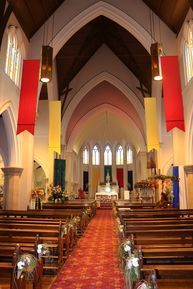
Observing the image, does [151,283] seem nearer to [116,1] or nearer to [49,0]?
[49,0]

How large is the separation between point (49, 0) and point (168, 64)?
22.7 feet

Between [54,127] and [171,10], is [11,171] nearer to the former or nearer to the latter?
[54,127]

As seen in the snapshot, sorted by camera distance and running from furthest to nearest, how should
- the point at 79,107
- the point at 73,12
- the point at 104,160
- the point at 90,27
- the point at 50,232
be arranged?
1. the point at 104,160
2. the point at 79,107
3. the point at 90,27
4. the point at 73,12
5. the point at 50,232

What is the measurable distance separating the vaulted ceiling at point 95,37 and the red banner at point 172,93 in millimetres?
2291

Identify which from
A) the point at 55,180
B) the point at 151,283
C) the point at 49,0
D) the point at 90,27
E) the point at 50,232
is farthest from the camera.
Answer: the point at 55,180

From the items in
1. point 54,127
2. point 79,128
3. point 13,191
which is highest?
point 79,128

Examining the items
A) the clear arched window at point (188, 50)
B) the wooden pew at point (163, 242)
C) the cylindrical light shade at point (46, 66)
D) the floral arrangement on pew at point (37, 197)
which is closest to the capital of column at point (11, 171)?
the floral arrangement on pew at point (37, 197)

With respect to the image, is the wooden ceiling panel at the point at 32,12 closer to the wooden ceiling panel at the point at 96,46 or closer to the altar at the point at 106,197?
the wooden ceiling panel at the point at 96,46

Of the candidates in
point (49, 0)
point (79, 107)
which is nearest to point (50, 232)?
point (49, 0)

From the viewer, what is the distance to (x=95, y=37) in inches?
758

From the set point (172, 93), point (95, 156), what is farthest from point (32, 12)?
point (95, 156)

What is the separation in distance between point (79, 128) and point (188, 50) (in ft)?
A: 51.5

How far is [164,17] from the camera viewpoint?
Answer: 14039 millimetres

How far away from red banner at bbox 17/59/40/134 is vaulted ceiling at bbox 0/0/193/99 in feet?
7.49
